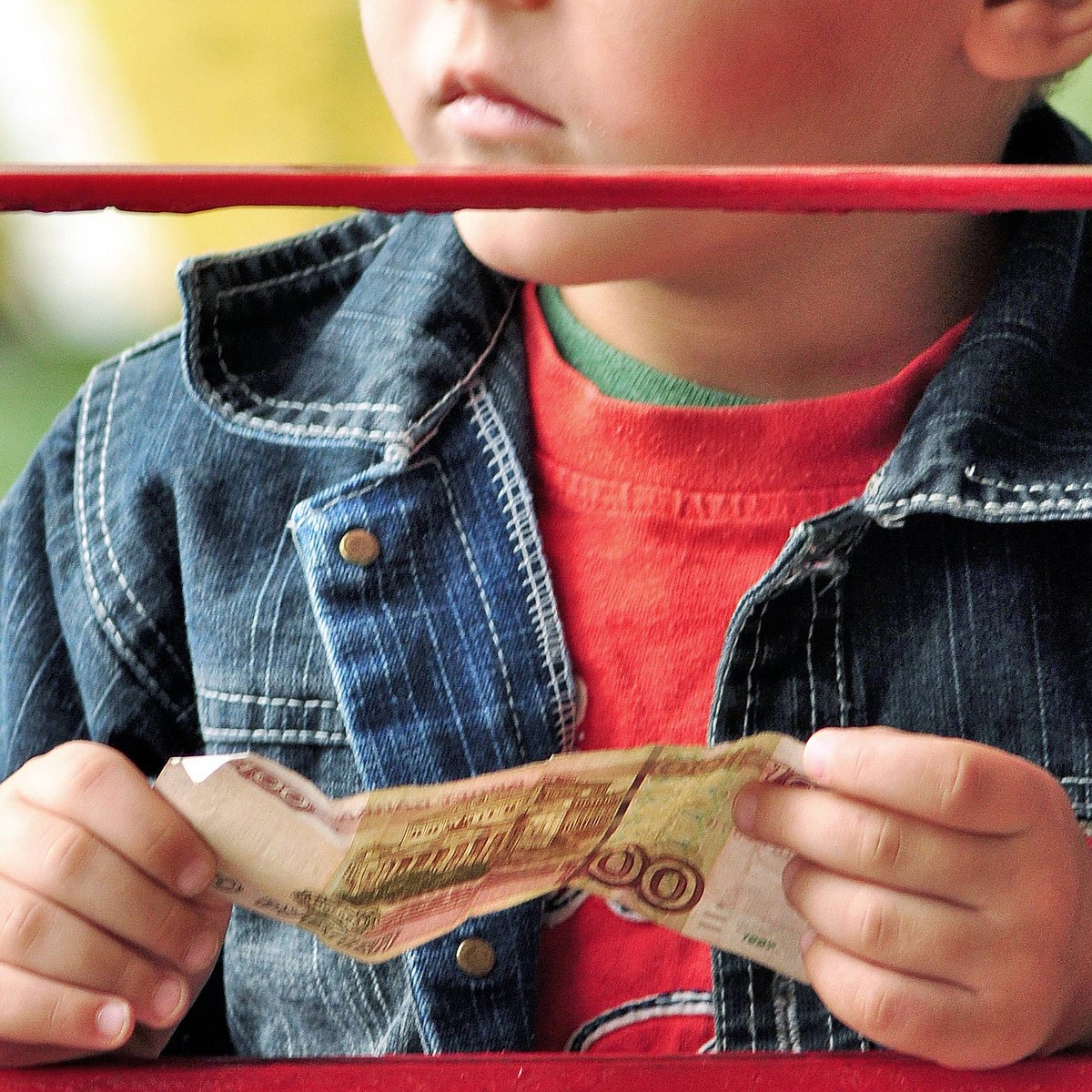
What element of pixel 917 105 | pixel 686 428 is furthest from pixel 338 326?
pixel 917 105

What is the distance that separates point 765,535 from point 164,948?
1.11ft

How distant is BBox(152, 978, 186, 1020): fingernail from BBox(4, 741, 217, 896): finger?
4 cm

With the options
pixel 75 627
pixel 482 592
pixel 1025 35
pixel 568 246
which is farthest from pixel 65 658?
pixel 1025 35

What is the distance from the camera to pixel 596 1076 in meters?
0.41

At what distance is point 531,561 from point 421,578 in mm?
54

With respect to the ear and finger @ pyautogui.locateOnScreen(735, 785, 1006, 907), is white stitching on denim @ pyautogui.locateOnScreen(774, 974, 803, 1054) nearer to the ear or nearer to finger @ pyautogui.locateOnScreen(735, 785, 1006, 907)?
finger @ pyautogui.locateOnScreen(735, 785, 1006, 907)

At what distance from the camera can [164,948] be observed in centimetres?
48

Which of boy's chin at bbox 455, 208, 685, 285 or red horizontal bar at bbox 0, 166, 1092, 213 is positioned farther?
boy's chin at bbox 455, 208, 685, 285

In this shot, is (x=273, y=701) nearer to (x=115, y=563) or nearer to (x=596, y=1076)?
(x=115, y=563)

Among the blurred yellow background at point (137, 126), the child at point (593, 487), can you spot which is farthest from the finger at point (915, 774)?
the blurred yellow background at point (137, 126)

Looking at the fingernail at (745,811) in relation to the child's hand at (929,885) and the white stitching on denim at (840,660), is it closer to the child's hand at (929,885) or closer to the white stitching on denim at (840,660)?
the child's hand at (929,885)

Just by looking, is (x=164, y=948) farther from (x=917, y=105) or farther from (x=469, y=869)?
(x=917, y=105)

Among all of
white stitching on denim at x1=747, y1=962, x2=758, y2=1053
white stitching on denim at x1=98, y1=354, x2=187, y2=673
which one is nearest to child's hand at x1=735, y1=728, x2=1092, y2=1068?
white stitching on denim at x1=747, y1=962, x2=758, y2=1053

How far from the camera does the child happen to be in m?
0.59
